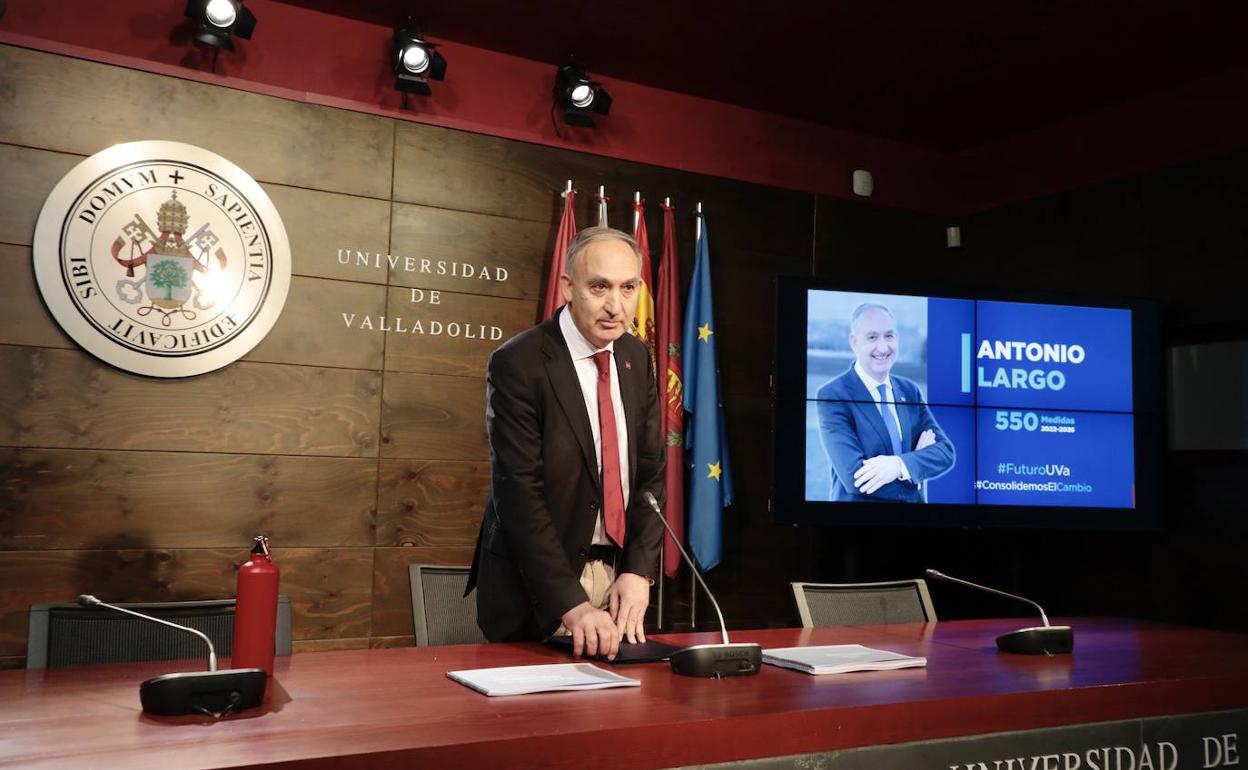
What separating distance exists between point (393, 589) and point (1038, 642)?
256 cm

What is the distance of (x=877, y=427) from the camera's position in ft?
13.8

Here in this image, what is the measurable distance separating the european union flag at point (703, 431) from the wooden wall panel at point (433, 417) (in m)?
0.91

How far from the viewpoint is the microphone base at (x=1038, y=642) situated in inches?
84.7

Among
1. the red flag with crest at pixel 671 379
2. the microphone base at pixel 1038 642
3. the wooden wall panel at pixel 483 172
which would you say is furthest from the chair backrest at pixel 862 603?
the wooden wall panel at pixel 483 172

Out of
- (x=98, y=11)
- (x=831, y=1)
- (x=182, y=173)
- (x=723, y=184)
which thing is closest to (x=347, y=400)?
(x=182, y=173)

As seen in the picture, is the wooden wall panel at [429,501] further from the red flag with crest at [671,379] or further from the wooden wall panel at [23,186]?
the wooden wall panel at [23,186]

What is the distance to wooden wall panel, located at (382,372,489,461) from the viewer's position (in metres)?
4.03

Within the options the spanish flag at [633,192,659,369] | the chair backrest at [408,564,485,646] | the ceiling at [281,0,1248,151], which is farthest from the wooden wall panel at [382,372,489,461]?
the chair backrest at [408,564,485,646]

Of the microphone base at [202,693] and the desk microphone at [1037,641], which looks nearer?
the microphone base at [202,693]

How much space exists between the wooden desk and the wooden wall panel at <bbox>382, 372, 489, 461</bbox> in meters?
2.09

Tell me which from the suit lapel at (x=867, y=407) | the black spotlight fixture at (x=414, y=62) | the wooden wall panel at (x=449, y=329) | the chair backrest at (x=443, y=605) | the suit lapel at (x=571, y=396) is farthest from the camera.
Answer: the suit lapel at (x=867, y=407)

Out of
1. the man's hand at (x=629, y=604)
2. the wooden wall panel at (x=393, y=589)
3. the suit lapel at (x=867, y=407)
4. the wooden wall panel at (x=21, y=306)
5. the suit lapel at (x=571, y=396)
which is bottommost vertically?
the wooden wall panel at (x=393, y=589)

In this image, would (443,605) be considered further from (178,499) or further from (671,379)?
(671,379)

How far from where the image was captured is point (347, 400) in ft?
13.0
